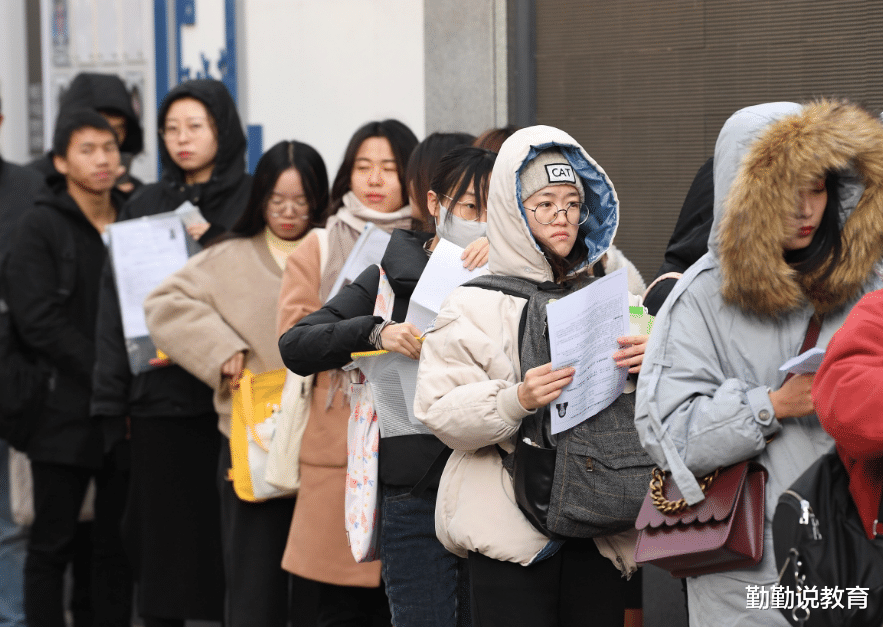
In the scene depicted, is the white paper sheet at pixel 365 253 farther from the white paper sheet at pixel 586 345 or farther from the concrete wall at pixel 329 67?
the concrete wall at pixel 329 67

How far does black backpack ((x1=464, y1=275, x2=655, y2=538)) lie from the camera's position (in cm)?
300

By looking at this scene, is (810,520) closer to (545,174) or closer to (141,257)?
(545,174)

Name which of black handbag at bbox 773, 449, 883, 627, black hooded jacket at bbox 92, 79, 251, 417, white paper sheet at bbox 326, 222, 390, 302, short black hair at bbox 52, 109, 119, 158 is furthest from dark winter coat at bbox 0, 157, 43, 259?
black handbag at bbox 773, 449, 883, 627

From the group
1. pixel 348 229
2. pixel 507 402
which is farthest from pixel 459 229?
pixel 348 229

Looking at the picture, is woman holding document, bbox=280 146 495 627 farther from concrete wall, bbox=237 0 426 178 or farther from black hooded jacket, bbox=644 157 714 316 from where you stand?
concrete wall, bbox=237 0 426 178

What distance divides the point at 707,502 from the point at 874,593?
486 mm

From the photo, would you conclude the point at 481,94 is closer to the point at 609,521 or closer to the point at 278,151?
the point at 278,151

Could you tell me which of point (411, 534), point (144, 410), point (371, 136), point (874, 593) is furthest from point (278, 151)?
point (874, 593)

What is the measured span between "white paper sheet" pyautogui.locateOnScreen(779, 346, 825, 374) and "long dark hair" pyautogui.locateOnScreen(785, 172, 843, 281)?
252mm

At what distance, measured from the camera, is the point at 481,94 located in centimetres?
654

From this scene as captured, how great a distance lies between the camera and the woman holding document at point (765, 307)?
2656 millimetres

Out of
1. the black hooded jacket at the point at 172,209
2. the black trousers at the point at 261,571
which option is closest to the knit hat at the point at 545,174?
the black trousers at the point at 261,571

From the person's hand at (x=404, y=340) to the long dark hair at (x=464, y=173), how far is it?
1.23 ft

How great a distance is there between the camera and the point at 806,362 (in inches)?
99.9
